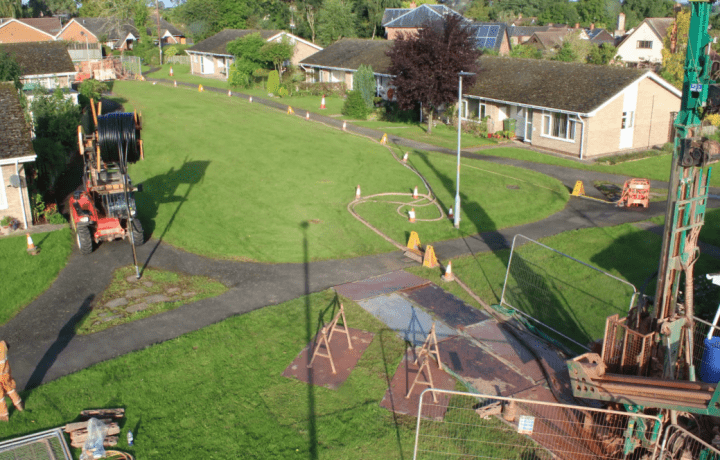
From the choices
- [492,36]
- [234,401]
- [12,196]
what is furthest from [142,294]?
[492,36]

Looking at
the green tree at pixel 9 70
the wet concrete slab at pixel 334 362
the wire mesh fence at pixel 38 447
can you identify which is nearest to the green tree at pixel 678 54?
the wet concrete slab at pixel 334 362

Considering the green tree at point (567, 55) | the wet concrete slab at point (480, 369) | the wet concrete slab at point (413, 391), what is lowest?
the wet concrete slab at point (413, 391)

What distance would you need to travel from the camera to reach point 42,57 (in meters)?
38.8

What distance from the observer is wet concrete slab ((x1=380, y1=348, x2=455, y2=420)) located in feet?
38.3

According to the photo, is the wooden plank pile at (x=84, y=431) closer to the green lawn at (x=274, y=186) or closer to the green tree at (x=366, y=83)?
the green lawn at (x=274, y=186)

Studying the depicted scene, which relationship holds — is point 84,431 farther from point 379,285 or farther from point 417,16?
point 417,16

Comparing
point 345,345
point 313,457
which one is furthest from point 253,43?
point 313,457

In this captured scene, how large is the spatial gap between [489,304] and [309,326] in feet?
16.2

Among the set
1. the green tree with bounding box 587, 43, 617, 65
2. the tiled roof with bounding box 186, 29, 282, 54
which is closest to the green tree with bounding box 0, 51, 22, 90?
the tiled roof with bounding box 186, 29, 282, 54

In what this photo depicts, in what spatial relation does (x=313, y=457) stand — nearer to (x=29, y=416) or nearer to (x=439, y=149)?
(x=29, y=416)

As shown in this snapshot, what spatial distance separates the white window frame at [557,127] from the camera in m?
34.8

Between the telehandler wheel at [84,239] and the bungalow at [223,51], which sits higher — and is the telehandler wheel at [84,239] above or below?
below

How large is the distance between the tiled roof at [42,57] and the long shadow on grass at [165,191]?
1416 cm

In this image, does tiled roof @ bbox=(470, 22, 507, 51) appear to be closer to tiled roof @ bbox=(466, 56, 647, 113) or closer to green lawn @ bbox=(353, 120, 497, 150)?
tiled roof @ bbox=(466, 56, 647, 113)
